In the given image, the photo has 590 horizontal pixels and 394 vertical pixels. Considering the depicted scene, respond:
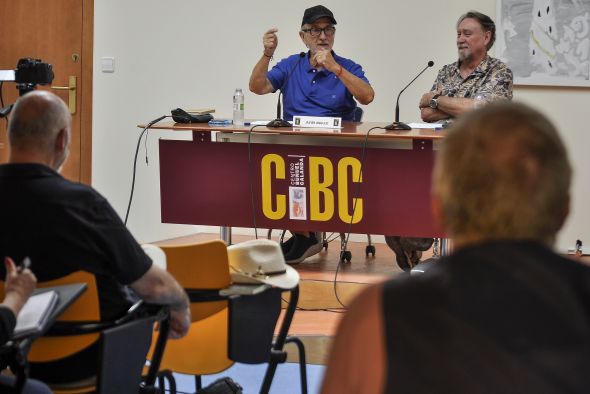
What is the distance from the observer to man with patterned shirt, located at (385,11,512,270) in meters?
4.77

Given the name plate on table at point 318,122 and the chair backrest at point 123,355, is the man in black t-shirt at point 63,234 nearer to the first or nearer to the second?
the chair backrest at point 123,355

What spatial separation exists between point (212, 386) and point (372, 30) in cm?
374

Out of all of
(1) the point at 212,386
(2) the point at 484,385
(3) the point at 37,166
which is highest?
(3) the point at 37,166

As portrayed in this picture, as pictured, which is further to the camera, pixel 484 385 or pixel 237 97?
pixel 237 97

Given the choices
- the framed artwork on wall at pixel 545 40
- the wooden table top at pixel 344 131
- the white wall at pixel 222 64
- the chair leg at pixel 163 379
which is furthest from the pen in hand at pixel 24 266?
the framed artwork on wall at pixel 545 40

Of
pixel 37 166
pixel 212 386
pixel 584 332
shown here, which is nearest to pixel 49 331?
pixel 37 166

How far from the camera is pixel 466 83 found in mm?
4902

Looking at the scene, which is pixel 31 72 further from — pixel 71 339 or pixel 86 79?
→ pixel 86 79

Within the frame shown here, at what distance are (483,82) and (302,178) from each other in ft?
3.48

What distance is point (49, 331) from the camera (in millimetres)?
2133

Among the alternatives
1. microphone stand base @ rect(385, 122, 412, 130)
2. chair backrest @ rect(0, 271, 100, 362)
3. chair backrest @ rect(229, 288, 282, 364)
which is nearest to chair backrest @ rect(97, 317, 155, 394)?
chair backrest @ rect(0, 271, 100, 362)

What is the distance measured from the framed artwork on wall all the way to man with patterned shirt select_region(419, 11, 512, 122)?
3.32ft

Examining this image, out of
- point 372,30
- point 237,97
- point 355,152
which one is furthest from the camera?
point 372,30

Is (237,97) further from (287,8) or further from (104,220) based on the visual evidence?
(104,220)
